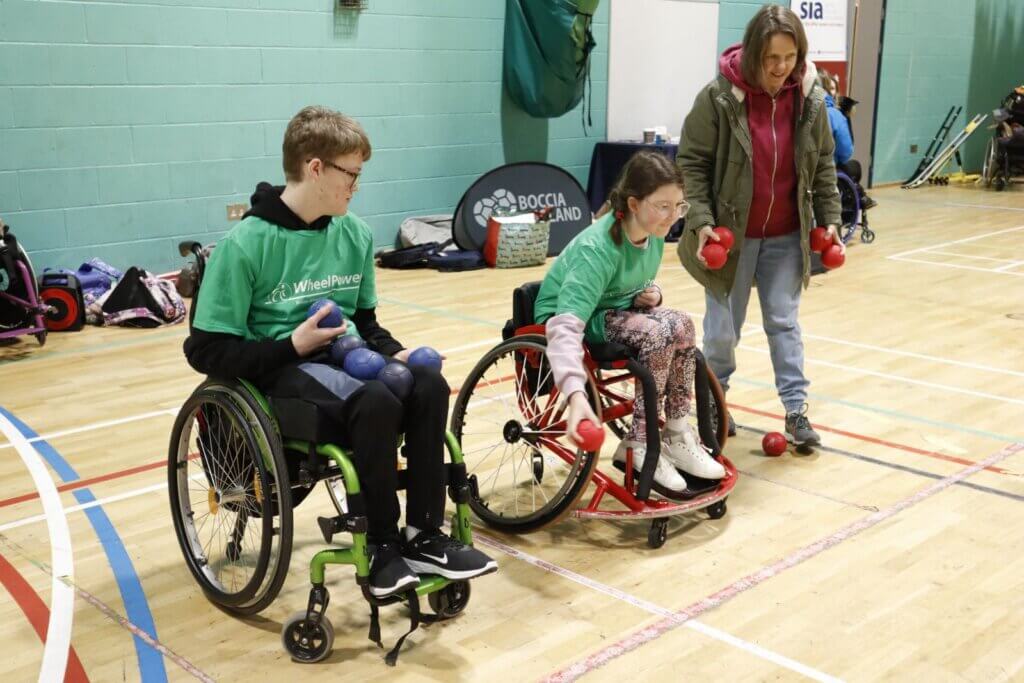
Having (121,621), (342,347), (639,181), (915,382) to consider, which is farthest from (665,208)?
(915,382)

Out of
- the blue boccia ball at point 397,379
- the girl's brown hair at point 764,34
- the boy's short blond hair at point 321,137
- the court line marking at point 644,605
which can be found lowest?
the court line marking at point 644,605

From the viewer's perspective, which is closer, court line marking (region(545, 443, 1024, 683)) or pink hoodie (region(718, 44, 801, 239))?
court line marking (region(545, 443, 1024, 683))

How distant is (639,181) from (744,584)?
0.92 m

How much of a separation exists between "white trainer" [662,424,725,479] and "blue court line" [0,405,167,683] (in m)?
1.23

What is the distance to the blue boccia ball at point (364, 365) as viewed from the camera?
2090 millimetres

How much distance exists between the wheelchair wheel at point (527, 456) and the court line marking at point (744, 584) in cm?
36

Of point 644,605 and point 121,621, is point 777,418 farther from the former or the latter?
point 121,621

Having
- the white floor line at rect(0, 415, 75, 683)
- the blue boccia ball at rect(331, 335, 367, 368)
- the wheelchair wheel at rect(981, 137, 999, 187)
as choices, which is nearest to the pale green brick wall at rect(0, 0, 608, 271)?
the white floor line at rect(0, 415, 75, 683)

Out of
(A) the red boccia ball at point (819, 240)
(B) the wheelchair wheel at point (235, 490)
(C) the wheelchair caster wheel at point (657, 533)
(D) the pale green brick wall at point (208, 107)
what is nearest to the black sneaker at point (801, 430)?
(A) the red boccia ball at point (819, 240)

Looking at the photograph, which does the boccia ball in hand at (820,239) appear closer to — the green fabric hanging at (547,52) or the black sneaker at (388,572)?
the black sneaker at (388,572)

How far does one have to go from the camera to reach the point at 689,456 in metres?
2.68

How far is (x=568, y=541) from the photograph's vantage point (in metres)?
2.65

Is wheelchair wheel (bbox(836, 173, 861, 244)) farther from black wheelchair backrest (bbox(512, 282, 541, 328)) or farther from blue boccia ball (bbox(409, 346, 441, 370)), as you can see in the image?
blue boccia ball (bbox(409, 346, 441, 370))

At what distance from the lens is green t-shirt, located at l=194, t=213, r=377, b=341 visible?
212cm
